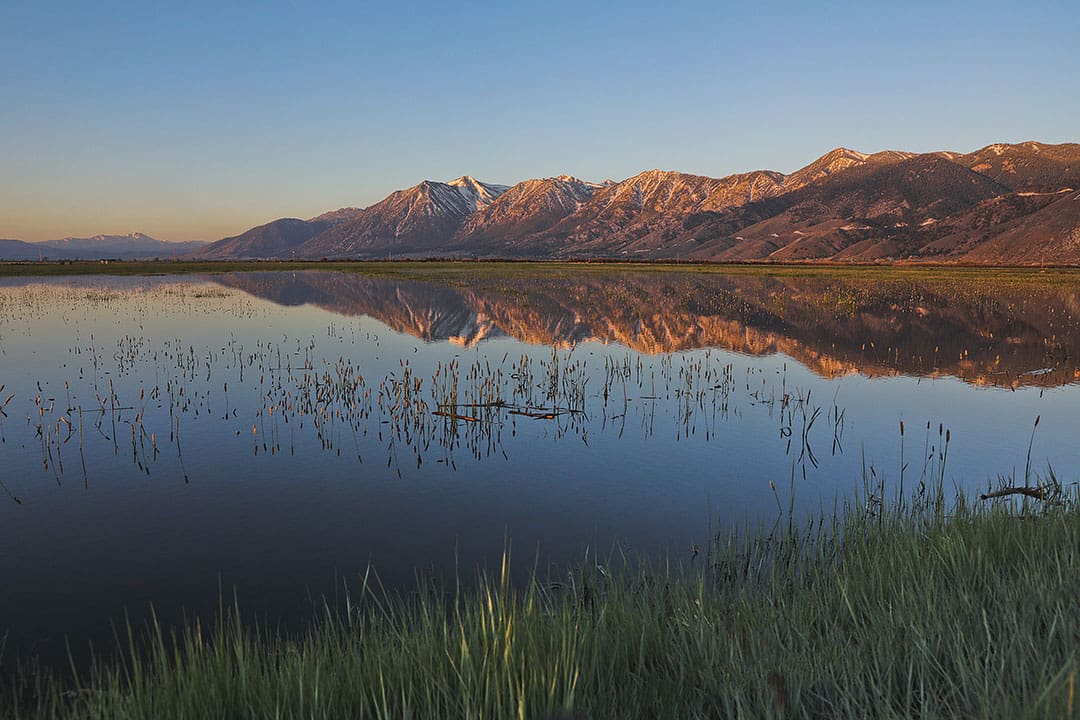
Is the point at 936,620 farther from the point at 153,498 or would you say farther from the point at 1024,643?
the point at 153,498

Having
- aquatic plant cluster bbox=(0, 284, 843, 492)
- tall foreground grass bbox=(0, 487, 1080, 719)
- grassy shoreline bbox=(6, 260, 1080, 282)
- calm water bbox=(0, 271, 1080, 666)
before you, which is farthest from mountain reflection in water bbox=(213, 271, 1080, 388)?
grassy shoreline bbox=(6, 260, 1080, 282)

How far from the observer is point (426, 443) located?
17.0 m

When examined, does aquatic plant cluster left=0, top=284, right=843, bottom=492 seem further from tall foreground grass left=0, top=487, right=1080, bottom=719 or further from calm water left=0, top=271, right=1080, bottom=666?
tall foreground grass left=0, top=487, right=1080, bottom=719

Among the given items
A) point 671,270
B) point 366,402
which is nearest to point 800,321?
point 366,402

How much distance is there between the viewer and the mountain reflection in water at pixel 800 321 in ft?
94.2

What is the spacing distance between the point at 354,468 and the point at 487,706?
11596 mm

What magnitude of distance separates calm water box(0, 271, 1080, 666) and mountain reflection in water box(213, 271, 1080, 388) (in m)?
0.42

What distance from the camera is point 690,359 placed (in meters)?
29.2

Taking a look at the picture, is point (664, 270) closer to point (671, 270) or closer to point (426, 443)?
point (671, 270)

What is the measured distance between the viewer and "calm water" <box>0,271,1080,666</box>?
10.4 metres

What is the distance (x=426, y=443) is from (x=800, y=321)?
34069 mm

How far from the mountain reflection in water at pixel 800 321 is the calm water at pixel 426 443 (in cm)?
42

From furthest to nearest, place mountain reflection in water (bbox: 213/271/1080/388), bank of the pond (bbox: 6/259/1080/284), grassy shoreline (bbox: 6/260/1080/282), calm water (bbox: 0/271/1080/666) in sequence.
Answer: grassy shoreline (bbox: 6/260/1080/282), bank of the pond (bbox: 6/259/1080/284), mountain reflection in water (bbox: 213/271/1080/388), calm water (bbox: 0/271/1080/666)

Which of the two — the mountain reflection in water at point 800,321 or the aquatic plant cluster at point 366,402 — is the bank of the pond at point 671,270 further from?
the aquatic plant cluster at point 366,402
